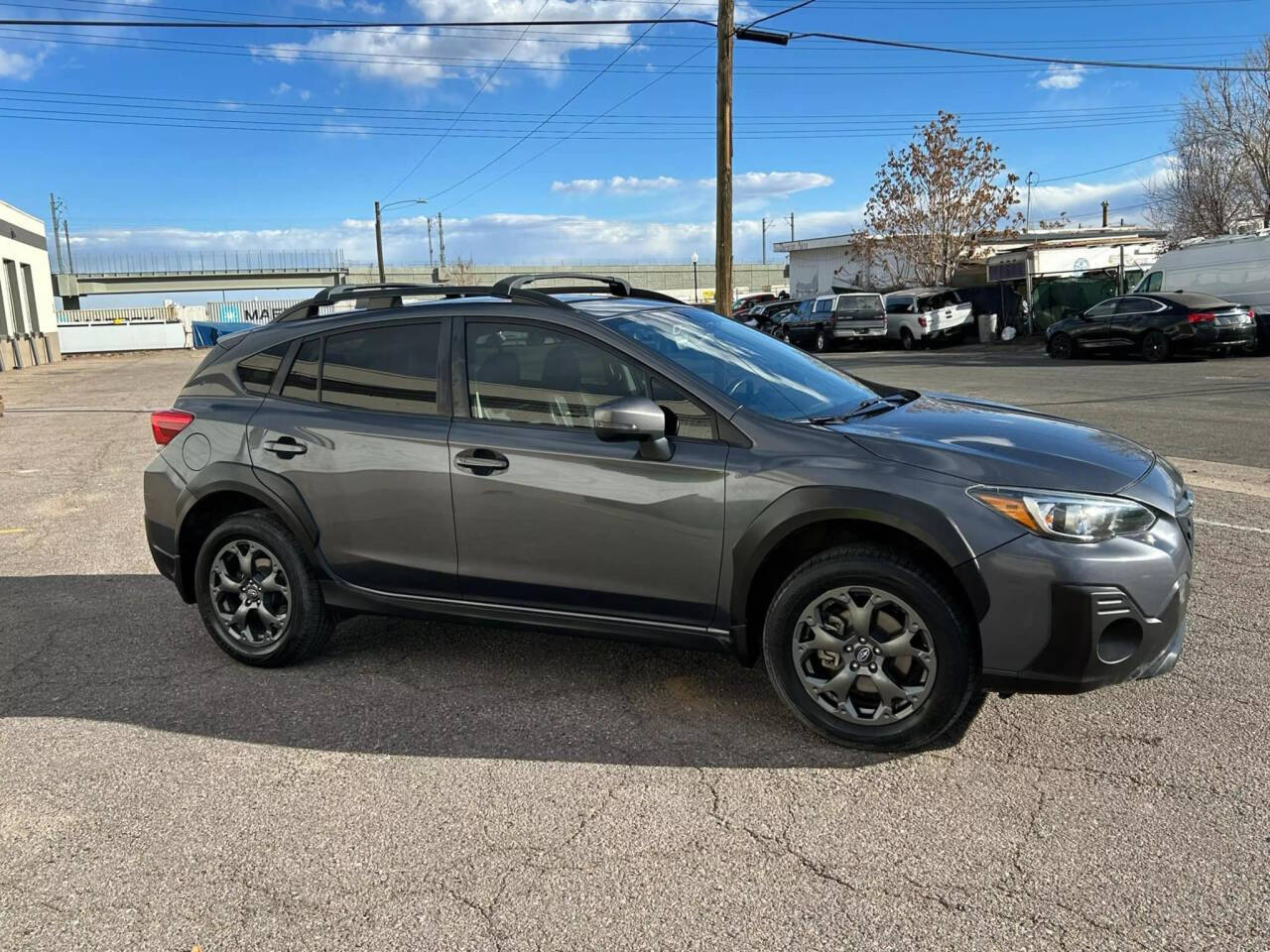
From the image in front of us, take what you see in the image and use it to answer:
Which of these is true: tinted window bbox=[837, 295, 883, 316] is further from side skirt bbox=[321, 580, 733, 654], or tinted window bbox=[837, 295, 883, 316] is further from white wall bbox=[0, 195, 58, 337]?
white wall bbox=[0, 195, 58, 337]

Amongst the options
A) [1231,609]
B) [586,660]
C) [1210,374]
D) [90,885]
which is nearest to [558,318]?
[586,660]

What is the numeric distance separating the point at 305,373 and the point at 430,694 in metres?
1.58

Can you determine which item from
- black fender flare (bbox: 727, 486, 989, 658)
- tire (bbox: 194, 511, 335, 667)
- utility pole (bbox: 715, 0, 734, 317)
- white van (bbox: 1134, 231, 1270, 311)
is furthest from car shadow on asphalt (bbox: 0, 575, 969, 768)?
white van (bbox: 1134, 231, 1270, 311)

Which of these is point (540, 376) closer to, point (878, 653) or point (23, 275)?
point (878, 653)

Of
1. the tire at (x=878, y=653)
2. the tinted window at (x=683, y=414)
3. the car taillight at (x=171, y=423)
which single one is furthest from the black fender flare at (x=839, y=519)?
the car taillight at (x=171, y=423)

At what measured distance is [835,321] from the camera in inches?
1312

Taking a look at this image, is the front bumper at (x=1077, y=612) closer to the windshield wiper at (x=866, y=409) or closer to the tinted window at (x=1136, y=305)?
the windshield wiper at (x=866, y=409)

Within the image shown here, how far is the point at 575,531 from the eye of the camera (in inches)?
158

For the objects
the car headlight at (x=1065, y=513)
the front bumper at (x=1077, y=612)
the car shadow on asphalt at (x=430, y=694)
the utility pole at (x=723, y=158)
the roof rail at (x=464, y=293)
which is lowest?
the car shadow on asphalt at (x=430, y=694)

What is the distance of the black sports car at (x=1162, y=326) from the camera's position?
69.1 feet

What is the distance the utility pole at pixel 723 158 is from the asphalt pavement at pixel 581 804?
14300mm

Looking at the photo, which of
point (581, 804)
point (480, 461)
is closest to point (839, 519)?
point (581, 804)

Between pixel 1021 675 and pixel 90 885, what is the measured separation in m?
2.93

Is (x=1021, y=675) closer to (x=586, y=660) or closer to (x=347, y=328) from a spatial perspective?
(x=586, y=660)
